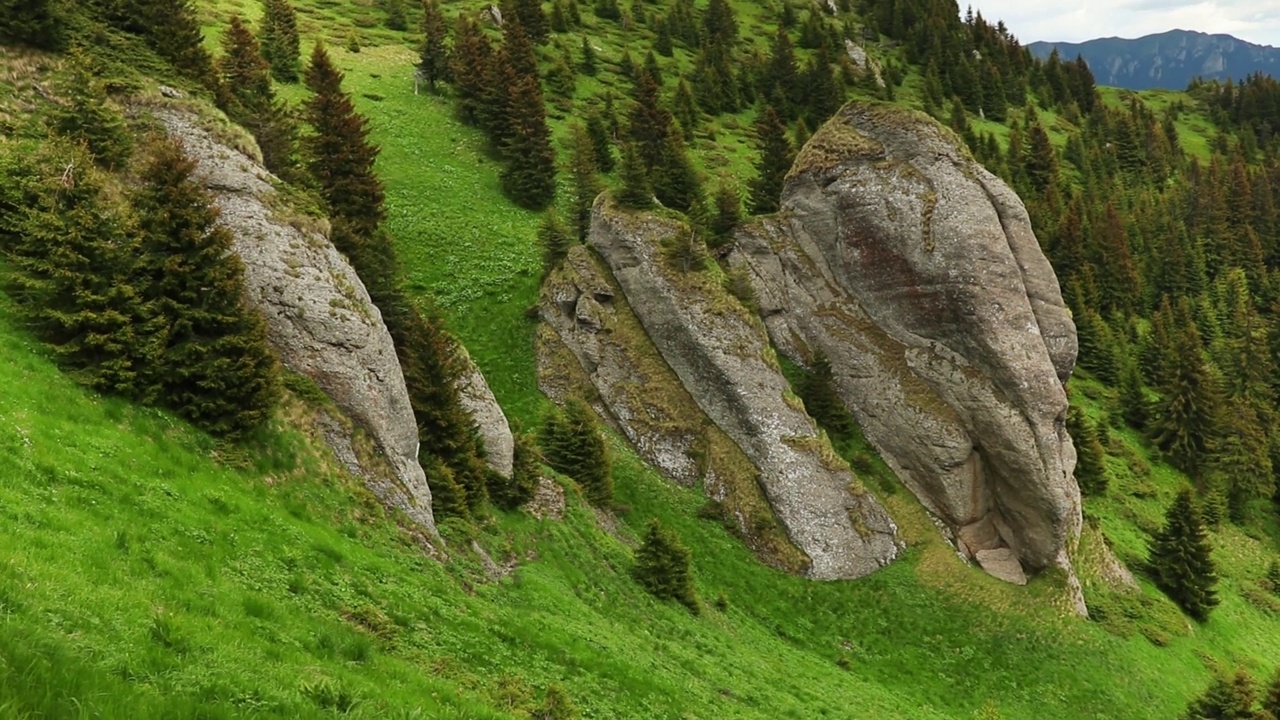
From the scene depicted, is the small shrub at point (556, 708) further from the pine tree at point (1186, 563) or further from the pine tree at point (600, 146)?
the pine tree at point (600, 146)

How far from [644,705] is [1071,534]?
34.2 m

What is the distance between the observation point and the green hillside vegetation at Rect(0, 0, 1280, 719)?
32.0 ft

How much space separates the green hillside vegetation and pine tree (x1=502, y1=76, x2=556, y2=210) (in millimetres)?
1606

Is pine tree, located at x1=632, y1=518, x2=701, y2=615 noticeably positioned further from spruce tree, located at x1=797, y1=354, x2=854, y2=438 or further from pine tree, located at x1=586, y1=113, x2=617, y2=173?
pine tree, located at x1=586, y1=113, x2=617, y2=173

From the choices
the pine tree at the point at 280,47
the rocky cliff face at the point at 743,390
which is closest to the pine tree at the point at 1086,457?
the rocky cliff face at the point at 743,390

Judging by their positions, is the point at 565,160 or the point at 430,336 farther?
the point at 565,160

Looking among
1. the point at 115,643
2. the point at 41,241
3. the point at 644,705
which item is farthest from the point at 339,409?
the point at 115,643

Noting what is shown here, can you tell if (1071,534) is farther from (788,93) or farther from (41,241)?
(788,93)

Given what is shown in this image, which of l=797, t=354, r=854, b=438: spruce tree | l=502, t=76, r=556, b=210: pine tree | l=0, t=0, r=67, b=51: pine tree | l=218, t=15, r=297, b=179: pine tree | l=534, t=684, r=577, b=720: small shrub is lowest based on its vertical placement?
l=797, t=354, r=854, b=438: spruce tree

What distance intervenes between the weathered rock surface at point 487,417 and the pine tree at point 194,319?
9935mm

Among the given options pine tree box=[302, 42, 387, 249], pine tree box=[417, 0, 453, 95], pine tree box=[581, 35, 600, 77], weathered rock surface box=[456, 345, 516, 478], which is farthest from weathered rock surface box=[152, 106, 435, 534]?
pine tree box=[581, 35, 600, 77]

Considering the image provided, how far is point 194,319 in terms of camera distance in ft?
58.3

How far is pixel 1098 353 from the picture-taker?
74188 millimetres

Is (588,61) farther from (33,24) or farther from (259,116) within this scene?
(33,24)
